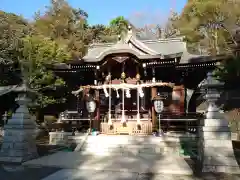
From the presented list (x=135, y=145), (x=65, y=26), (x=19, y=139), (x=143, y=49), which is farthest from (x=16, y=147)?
(x=65, y=26)

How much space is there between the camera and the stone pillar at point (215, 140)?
6.74m

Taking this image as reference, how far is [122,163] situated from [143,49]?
283 inches

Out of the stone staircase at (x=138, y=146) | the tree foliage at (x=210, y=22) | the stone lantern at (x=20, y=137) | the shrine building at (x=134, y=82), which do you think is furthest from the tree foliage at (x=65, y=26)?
the stone lantern at (x=20, y=137)

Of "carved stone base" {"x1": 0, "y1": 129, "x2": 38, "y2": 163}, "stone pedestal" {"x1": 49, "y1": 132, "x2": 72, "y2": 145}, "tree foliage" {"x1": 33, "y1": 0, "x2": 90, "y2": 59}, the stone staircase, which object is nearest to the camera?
"carved stone base" {"x1": 0, "y1": 129, "x2": 38, "y2": 163}

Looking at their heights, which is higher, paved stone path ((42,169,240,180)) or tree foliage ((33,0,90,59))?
tree foliage ((33,0,90,59))

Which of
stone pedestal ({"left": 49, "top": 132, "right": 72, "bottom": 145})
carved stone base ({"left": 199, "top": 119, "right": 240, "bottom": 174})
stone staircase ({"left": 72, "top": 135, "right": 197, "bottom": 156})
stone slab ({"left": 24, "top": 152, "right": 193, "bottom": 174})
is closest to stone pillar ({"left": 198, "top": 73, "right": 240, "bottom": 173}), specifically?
carved stone base ({"left": 199, "top": 119, "right": 240, "bottom": 174})

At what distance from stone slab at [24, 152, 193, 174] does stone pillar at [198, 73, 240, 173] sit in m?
0.68

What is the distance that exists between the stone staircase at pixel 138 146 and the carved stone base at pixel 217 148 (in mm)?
2279

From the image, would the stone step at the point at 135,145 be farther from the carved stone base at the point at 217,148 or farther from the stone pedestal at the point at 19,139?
A: the carved stone base at the point at 217,148

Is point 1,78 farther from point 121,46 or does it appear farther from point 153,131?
point 153,131

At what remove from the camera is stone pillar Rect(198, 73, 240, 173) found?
6738 mm

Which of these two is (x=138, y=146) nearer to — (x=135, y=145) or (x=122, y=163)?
(x=135, y=145)

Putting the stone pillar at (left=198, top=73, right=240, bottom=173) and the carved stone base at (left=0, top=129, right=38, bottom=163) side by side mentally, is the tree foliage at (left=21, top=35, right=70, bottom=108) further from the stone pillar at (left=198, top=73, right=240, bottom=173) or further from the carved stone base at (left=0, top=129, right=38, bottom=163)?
the stone pillar at (left=198, top=73, right=240, bottom=173)

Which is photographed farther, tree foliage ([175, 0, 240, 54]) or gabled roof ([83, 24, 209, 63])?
tree foliage ([175, 0, 240, 54])
